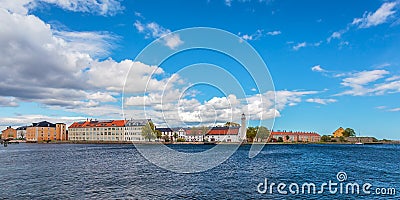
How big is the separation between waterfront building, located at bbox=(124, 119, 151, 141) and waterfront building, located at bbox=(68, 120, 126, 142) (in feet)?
7.49

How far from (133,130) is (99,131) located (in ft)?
69.9

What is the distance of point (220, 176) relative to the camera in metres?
38.9

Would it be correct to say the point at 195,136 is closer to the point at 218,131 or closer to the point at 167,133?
the point at 218,131

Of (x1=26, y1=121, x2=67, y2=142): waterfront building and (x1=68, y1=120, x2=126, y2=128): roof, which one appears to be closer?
(x1=68, y1=120, x2=126, y2=128): roof

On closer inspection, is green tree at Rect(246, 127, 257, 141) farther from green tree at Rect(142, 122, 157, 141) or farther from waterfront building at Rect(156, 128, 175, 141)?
green tree at Rect(142, 122, 157, 141)

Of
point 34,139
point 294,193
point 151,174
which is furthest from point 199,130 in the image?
point 294,193

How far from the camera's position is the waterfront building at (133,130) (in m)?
185

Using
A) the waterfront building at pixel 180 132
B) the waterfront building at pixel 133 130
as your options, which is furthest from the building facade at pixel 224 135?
the waterfront building at pixel 133 130

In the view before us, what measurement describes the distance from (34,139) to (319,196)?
19921cm

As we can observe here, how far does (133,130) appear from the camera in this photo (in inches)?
7347

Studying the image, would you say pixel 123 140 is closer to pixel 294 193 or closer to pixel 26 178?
pixel 26 178

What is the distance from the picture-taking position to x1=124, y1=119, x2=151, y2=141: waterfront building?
185250 mm

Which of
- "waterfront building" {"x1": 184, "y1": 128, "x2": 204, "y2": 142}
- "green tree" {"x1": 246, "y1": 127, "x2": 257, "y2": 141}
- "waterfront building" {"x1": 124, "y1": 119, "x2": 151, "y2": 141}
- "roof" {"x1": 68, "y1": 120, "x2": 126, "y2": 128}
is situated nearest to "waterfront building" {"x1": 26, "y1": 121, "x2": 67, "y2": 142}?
"roof" {"x1": 68, "y1": 120, "x2": 126, "y2": 128}

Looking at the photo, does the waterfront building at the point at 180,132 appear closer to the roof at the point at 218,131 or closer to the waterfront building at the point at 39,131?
the roof at the point at 218,131
